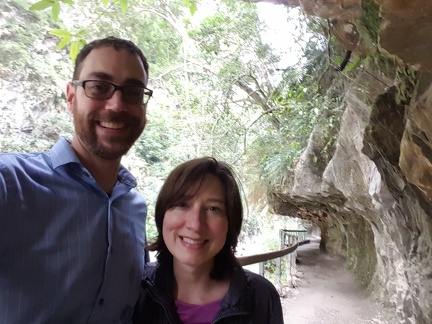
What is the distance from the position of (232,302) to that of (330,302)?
6.79 meters

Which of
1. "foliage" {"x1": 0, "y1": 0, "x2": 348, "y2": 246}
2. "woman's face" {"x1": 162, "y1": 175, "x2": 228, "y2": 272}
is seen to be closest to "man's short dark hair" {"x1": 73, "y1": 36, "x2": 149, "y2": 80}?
"woman's face" {"x1": 162, "y1": 175, "x2": 228, "y2": 272}

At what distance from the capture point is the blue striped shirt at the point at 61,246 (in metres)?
1.33

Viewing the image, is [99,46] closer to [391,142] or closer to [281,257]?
[391,142]

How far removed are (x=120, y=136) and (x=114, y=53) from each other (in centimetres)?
37

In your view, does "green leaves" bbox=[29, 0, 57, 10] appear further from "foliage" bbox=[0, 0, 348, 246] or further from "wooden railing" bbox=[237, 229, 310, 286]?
"foliage" bbox=[0, 0, 348, 246]

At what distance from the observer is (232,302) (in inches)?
60.4

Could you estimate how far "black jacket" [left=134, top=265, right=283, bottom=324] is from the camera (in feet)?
5.00

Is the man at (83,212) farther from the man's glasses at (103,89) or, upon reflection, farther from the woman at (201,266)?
the woman at (201,266)

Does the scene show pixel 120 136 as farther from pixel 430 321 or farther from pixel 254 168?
pixel 254 168

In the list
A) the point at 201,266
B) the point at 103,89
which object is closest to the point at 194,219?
the point at 201,266

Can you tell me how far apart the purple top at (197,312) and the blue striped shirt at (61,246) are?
223 millimetres

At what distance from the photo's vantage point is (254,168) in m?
10.3

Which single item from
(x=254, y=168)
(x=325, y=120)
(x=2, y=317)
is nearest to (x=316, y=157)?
(x=325, y=120)

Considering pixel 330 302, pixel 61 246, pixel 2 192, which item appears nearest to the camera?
pixel 2 192
